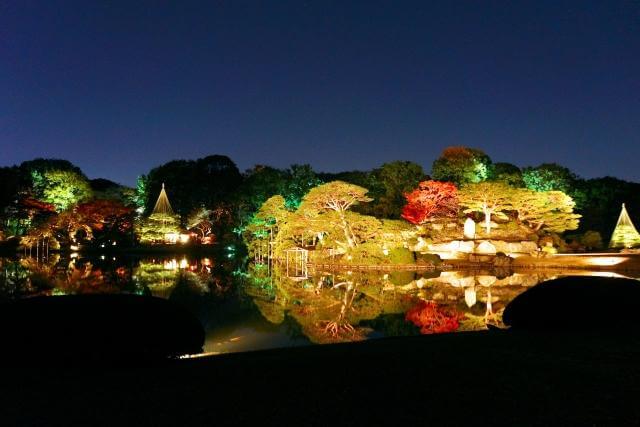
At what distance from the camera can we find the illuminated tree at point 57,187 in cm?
4238

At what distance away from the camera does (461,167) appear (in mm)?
40594

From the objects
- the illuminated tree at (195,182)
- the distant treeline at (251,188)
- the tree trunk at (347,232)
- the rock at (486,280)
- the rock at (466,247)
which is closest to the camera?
the rock at (486,280)

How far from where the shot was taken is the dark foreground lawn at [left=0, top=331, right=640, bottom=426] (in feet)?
11.2

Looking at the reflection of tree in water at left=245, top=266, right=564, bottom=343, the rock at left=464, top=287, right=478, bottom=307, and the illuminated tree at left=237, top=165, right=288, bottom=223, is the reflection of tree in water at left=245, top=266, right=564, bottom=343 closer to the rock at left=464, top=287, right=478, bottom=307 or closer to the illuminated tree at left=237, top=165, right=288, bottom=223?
the rock at left=464, top=287, right=478, bottom=307

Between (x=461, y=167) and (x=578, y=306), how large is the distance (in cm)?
3493

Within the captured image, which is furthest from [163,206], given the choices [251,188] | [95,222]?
[251,188]

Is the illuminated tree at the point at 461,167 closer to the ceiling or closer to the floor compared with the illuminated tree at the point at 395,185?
closer to the ceiling

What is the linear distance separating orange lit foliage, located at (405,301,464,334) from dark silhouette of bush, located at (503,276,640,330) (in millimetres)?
2515

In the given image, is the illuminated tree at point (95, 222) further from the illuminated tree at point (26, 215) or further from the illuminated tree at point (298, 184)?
the illuminated tree at point (298, 184)

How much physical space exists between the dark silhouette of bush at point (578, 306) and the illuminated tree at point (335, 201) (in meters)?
18.6

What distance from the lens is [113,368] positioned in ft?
A: 16.2

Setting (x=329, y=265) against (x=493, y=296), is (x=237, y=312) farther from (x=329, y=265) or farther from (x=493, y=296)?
(x=329, y=265)

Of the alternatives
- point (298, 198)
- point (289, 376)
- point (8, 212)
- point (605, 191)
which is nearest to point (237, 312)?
point (289, 376)

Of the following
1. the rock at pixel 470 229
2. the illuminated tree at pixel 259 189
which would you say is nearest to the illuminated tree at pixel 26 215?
the illuminated tree at pixel 259 189
